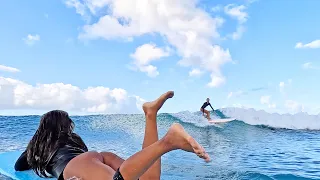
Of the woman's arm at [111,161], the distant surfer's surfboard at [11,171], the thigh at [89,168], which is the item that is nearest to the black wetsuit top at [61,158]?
the thigh at [89,168]

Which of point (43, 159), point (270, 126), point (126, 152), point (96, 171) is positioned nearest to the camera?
point (96, 171)

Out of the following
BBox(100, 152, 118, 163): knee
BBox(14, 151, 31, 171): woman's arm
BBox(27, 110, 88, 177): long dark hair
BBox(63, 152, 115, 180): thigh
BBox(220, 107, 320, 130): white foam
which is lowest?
BBox(14, 151, 31, 171): woman's arm

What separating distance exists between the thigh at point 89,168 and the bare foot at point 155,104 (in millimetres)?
572

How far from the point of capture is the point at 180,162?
645 cm

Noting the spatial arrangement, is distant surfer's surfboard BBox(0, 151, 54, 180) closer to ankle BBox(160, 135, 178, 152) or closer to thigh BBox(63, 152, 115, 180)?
thigh BBox(63, 152, 115, 180)

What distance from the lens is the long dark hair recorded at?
124 inches

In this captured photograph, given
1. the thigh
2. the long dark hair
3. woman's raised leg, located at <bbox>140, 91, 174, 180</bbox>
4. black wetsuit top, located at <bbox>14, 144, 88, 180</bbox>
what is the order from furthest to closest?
the long dark hair → black wetsuit top, located at <bbox>14, 144, 88, 180</bbox> → woman's raised leg, located at <bbox>140, 91, 174, 180</bbox> → the thigh

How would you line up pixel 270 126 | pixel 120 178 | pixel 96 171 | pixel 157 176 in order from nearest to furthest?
pixel 120 178, pixel 96 171, pixel 157 176, pixel 270 126

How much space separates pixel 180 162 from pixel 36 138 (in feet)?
12.1

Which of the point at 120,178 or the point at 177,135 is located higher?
the point at 177,135

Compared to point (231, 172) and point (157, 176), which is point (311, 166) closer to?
point (231, 172)

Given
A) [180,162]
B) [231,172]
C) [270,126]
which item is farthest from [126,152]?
[270,126]

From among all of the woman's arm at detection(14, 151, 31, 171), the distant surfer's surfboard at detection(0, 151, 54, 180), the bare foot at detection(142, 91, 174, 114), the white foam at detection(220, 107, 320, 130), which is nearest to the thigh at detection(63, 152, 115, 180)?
the bare foot at detection(142, 91, 174, 114)

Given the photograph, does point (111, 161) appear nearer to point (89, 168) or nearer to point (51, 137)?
point (89, 168)
